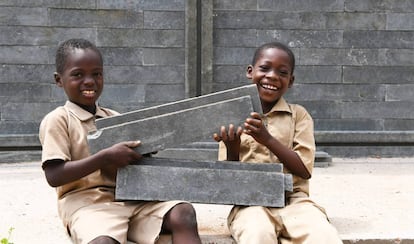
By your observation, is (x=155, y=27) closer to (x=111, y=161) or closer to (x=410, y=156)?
(x=410, y=156)

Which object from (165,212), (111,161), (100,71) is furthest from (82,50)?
(165,212)

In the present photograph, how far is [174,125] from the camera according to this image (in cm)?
273

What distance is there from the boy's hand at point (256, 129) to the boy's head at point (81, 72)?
734 millimetres

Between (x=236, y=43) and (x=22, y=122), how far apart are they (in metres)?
2.30

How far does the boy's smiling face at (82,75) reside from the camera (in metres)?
2.86

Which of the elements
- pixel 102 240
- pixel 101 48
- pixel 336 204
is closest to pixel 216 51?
pixel 101 48

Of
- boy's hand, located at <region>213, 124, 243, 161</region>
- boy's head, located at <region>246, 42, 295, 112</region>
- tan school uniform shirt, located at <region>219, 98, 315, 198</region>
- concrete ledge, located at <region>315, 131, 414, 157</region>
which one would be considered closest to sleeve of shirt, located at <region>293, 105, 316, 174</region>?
tan school uniform shirt, located at <region>219, 98, 315, 198</region>

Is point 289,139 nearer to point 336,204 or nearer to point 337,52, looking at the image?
point 336,204

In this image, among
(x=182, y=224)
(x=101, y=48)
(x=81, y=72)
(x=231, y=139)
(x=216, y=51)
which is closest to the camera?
(x=182, y=224)

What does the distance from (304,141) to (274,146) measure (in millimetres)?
248

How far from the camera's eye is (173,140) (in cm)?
274

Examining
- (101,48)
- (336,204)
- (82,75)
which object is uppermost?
(82,75)

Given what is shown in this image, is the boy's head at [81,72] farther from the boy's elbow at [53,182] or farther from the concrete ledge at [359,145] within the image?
the concrete ledge at [359,145]

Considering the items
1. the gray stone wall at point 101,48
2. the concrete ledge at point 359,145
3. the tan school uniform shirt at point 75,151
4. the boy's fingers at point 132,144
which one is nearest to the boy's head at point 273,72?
the boy's fingers at point 132,144
